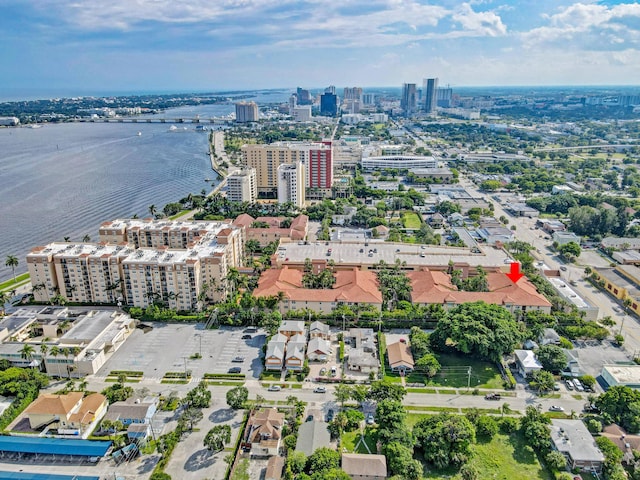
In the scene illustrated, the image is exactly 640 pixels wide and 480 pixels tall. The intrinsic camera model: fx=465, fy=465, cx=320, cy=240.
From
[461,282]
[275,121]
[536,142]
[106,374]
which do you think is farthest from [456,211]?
[275,121]

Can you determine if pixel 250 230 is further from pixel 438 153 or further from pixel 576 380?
pixel 438 153

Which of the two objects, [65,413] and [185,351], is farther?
[185,351]

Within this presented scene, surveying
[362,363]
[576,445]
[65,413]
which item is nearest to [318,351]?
[362,363]

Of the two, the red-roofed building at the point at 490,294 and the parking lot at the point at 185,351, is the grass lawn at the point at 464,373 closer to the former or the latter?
the red-roofed building at the point at 490,294

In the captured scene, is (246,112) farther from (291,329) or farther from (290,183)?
(291,329)

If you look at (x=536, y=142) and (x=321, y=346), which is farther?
(x=536, y=142)

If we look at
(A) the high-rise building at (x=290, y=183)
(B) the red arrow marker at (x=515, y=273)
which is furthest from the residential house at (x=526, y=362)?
(A) the high-rise building at (x=290, y=183)

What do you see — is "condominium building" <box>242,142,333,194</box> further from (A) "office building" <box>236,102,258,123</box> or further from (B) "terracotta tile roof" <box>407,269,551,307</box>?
(A) "office building" <box>236,102,258,123</box>
